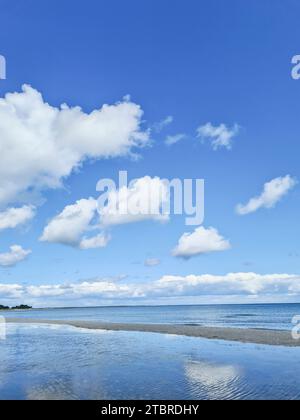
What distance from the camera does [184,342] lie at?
38.7 metres

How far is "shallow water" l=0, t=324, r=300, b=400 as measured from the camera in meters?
18.3

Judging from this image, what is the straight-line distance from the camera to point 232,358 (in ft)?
91.5

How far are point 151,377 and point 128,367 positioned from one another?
3485mm

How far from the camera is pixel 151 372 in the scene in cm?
2297

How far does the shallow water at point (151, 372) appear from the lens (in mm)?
18281

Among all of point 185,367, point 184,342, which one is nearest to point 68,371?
point 185,367
